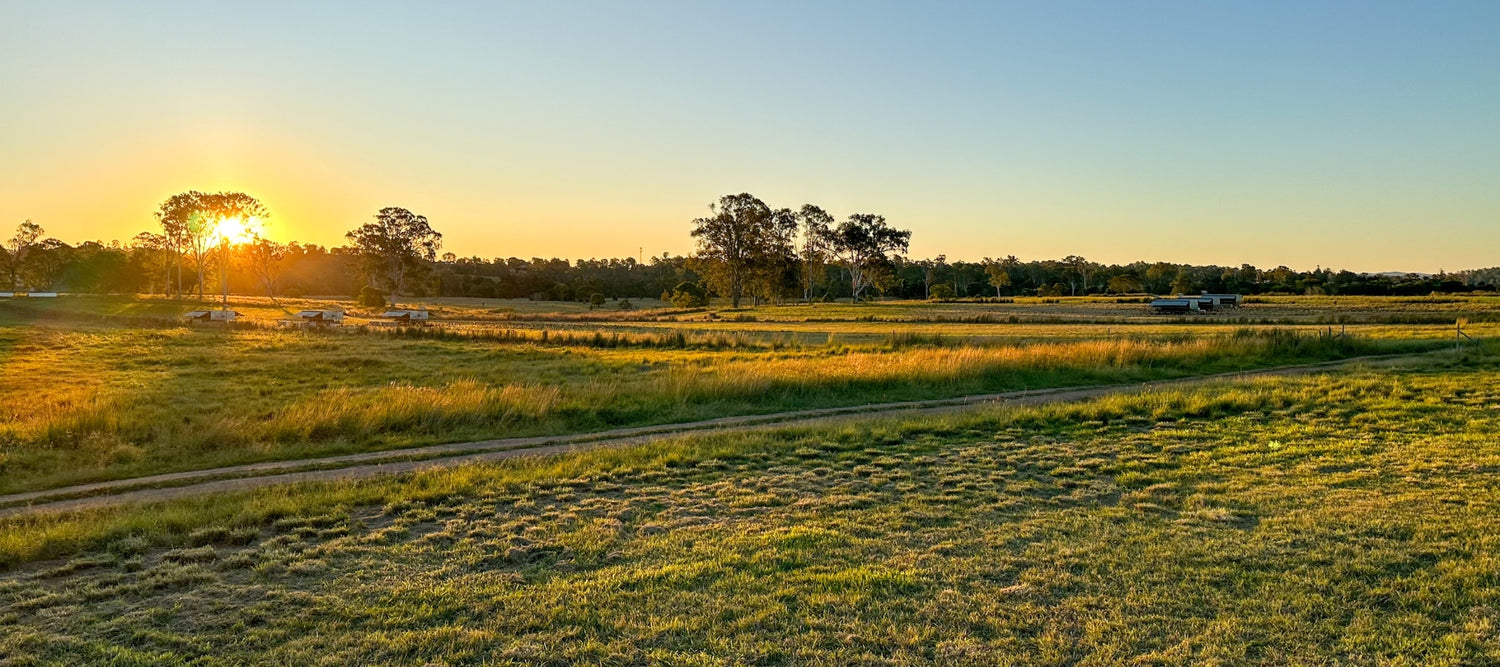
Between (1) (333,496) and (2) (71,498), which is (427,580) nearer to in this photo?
A: (1) (333,496)

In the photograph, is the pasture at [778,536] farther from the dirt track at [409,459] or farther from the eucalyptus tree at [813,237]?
the eucalyptus tree at [813,237]

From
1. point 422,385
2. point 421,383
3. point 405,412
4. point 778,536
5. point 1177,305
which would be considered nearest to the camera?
point 778,536

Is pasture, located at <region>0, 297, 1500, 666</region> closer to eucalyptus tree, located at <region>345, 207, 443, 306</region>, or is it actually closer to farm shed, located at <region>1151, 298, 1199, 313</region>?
A: farm shed, located at <region>1151, 298, 1199, 313</region>

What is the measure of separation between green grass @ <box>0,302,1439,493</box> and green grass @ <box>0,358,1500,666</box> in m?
4.31

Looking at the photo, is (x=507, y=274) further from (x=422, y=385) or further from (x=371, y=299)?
(x=422, y=385)

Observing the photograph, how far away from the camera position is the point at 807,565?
21.5 feet

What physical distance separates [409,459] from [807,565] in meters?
8.25

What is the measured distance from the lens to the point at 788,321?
64.4 meters

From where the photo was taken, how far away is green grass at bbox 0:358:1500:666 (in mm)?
5051

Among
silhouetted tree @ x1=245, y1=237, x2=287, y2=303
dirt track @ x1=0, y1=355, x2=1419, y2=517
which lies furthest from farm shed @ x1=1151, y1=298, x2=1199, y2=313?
silhouetted tree @ x1=245, y1=237, x2=287, y2=303

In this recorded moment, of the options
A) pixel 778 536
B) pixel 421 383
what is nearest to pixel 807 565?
pixel 778 536

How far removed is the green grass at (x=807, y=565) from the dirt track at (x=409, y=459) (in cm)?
125

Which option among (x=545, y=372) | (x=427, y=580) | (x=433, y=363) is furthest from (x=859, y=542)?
(x=433, y=363)

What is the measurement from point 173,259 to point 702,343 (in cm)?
9146
